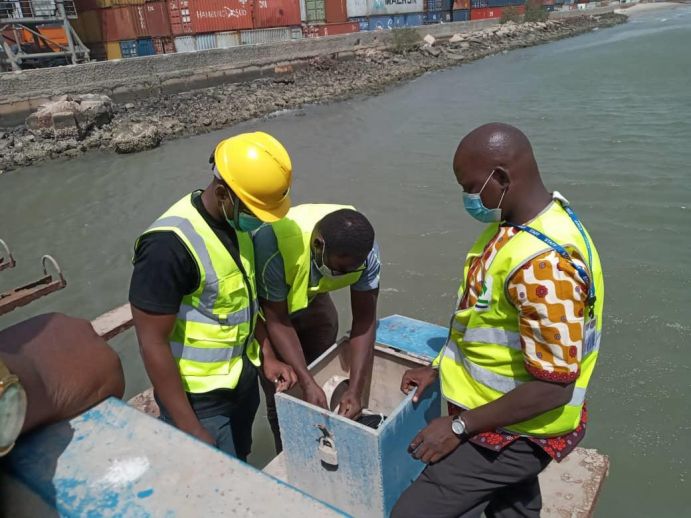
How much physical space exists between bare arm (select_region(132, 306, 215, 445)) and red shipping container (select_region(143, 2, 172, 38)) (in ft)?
97.4

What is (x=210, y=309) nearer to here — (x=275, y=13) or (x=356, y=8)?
(x=275, y=13)

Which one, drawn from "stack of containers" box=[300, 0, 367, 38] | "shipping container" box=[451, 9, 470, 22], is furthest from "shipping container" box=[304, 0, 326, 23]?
"shipping container" box=[451, 9, 470, 22]

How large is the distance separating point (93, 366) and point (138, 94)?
21.2m

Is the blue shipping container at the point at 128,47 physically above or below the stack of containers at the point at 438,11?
below

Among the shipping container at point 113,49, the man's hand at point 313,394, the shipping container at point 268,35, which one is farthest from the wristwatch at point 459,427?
the shipping container at point 113,49

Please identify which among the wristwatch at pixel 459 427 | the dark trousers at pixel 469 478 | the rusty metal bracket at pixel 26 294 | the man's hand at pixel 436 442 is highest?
the wristwatch at pixel 459 427

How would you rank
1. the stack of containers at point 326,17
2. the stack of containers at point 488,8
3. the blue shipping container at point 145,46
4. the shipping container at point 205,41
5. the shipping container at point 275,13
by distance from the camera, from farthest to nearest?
1. the stack of containers at point 488,8
2. the stack of containers at point 326,17
3. the shipping container at point 275,13
4. the shipping container at point 205,41
5. the blue shipping container at point 145,46

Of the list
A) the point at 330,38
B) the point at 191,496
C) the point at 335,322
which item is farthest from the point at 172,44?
the point at 191,496

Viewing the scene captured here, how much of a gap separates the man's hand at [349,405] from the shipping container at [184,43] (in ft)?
97.0

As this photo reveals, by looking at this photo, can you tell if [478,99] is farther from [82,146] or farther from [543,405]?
[543,405]

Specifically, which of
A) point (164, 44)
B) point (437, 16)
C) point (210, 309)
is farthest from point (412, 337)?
point (437, 16)

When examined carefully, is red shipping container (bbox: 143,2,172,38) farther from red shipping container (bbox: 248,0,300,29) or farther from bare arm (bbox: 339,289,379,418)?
bare arm (bbox: 339,289,379,418)

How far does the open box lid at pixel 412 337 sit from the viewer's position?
2.69 metres

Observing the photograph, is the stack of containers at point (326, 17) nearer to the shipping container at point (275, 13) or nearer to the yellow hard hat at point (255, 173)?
the shipping container at point (275, 13)
